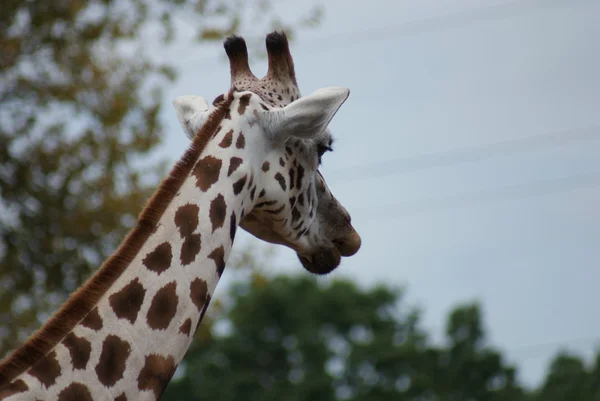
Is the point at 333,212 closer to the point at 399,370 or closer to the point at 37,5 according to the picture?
the point at 37,5

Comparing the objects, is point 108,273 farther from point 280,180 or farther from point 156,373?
point 280,180

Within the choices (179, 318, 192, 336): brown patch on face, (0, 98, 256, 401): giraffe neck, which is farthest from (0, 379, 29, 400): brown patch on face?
(179, 318, 192, 336): brown patch on face

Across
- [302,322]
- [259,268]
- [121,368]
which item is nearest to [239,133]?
[121,368]

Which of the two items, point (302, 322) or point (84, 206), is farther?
point (302, 322)

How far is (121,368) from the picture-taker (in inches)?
186

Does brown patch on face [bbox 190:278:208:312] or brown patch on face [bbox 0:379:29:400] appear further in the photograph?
brown patch on face [bbox 190:278:208:312]

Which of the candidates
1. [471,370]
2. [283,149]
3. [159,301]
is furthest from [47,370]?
[471,370]

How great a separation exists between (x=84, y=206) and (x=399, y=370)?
34327 millimetres

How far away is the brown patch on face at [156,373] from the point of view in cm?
479

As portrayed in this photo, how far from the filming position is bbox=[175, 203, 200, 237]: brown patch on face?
200 inches

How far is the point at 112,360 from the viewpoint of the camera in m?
4.73

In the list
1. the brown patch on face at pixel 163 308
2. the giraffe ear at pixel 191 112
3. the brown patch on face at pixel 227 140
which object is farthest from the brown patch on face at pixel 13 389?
the giraffe ear at pixel 191 112

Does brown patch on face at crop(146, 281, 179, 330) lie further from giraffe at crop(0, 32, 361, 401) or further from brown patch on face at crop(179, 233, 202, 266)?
brown patch on face at crop(179, 233, 202, 266)

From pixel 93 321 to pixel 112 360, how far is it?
168 mm
